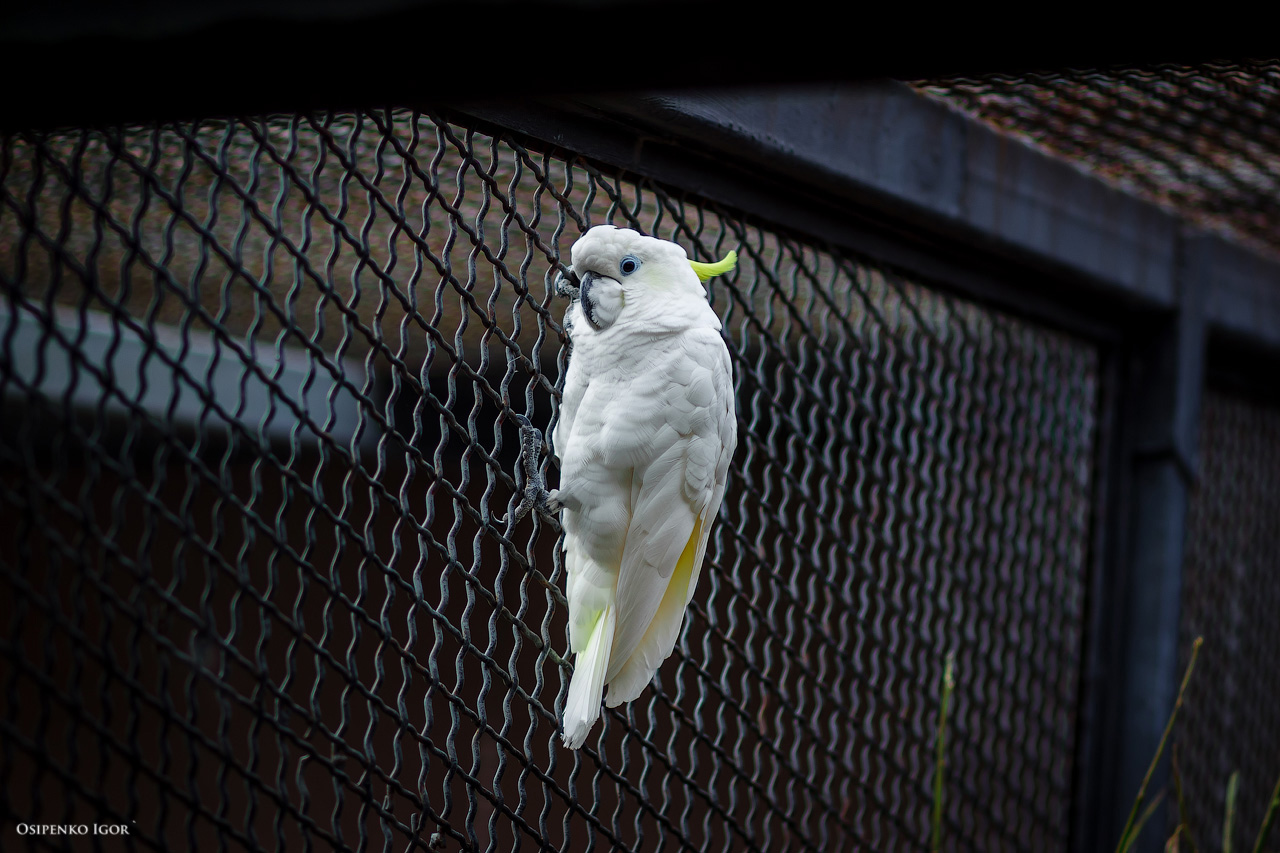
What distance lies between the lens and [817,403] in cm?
169

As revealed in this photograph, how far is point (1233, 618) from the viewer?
254 centimetres

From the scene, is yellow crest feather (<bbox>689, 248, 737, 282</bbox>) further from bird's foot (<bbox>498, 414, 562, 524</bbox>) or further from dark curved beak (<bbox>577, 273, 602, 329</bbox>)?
bird's foot (<bbox>498, 414, 562, 524</bbox>)

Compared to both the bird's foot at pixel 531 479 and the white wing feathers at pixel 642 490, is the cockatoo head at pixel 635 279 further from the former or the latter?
the bird's foot at pixel 531 479

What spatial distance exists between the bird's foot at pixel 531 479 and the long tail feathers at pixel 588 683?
0.17 meters

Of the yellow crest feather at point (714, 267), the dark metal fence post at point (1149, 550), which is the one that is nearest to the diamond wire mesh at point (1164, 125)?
the dark metal fence post at point (1149, 550)

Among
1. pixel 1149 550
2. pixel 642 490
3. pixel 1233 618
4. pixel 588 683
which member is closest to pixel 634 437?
pixel 642 490

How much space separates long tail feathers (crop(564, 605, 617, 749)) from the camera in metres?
1.14

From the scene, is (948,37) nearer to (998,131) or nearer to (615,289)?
(615,289)

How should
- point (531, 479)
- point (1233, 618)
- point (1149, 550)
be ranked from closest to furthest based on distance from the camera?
1. point (531, 479)
2. point (1149, 550)
3. point (1233, 618)

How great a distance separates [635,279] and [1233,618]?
221cm

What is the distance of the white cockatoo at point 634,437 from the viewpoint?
119cm

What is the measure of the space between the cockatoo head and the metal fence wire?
0.30 feet

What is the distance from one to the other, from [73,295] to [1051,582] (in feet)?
10.9

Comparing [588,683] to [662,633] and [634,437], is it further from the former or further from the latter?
[634,437]
